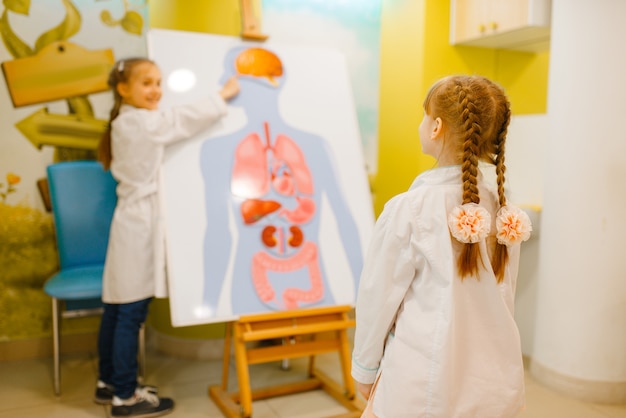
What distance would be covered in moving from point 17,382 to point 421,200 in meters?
2.16

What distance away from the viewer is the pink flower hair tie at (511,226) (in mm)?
1203

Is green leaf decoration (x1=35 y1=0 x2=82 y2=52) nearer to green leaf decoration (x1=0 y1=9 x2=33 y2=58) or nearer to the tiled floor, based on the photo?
green leaf decoration (x1=0 y1=9 x2=33 y2=58)

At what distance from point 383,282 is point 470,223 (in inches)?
8.9

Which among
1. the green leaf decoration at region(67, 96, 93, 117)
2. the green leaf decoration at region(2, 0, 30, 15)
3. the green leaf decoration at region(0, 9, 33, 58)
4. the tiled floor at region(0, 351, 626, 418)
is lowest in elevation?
the tiled floor at region(0, 351, 626, 418)

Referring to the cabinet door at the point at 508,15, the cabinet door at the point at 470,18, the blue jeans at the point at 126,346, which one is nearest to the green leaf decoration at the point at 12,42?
the blue jeans at the point at 126,346

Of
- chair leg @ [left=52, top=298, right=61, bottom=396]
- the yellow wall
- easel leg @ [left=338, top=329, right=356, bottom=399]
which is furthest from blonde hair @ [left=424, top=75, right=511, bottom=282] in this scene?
chair leg @ [left=52, top=298, right=61, bottom=396]

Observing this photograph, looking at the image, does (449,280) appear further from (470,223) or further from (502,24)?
(502,24)

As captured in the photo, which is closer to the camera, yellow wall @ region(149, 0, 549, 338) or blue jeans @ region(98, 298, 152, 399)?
blue jeans @ region(98, 298, 152, 399)

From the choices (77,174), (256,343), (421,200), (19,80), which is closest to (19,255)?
(77,174)

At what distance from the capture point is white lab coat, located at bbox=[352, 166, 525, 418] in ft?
3.88

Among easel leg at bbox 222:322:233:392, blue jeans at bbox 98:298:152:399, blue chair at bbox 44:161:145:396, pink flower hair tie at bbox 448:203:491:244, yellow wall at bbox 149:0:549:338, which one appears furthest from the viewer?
yellow wall at bbox 149:0:549:338

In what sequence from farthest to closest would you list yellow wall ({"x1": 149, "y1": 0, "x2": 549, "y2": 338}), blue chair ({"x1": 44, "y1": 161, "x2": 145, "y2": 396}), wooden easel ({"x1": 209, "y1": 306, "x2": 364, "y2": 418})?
yellow wall ({"x1": 149, "y1": 0, "x2": 549, "y2": 338}), blue chair ({"x1": 44, "y1": 161, "x2": 145, "y2": 396}), wooden easel ({"x1": 209, "y1": 306, "x2": 364, "y2": 418})

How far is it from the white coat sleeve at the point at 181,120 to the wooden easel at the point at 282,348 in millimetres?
723

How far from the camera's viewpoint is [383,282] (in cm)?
122
